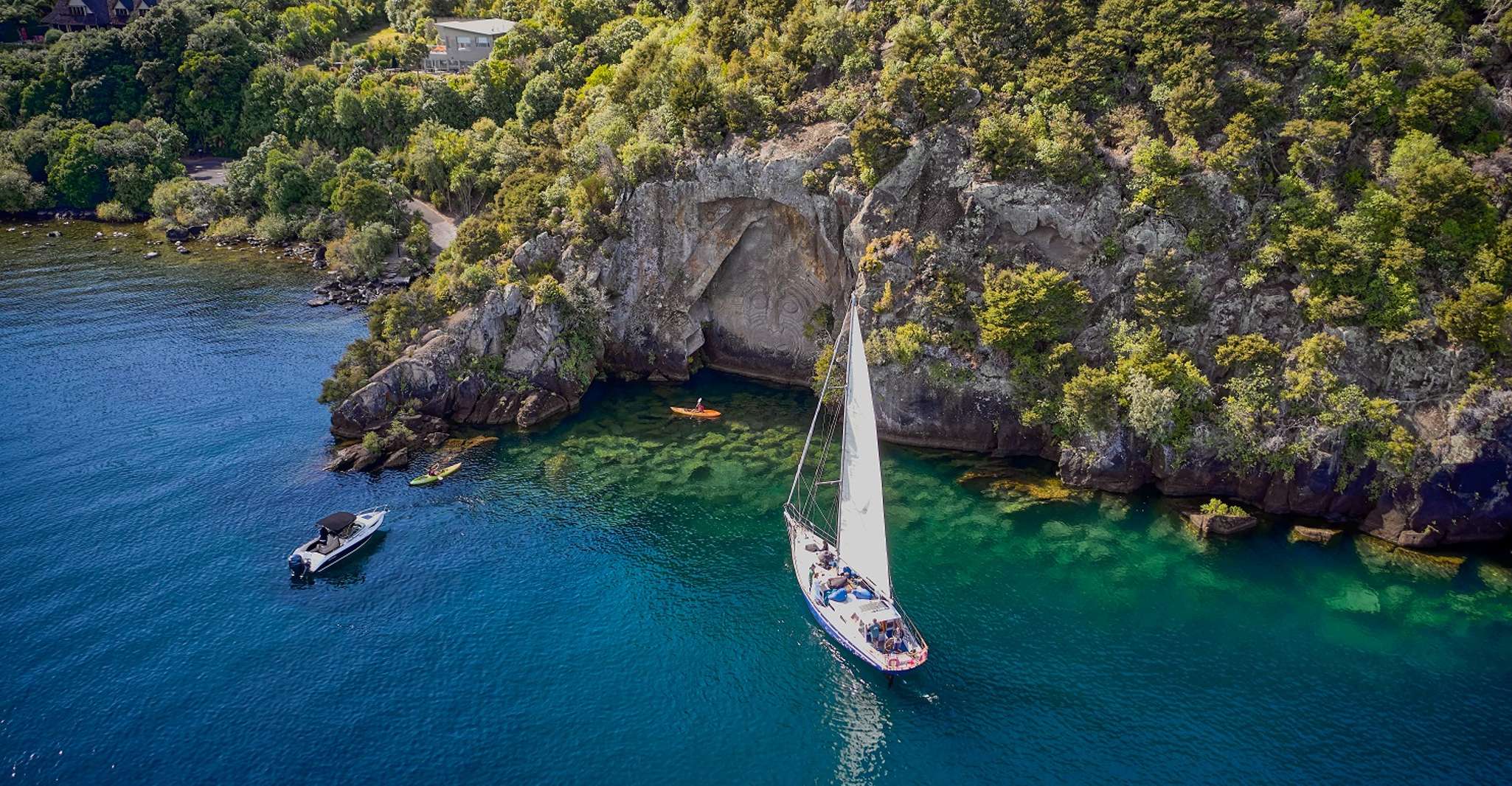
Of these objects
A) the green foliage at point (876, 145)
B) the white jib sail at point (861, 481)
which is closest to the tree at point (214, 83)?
the green foliage at point (876, 145)

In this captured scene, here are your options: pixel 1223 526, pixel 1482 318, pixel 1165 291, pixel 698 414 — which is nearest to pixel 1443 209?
pixel 1482 318

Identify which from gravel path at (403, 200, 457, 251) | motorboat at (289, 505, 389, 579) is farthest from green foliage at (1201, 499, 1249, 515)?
gravel path at (403, 200, 457, 251)

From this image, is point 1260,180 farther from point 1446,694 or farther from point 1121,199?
point 1446,694

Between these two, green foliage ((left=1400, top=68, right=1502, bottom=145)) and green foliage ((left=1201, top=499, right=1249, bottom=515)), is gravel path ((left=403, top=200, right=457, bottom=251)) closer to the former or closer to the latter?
green foliage ((left=1201, top=499, right=1249, bottom=515))

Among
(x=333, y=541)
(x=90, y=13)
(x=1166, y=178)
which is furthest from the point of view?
(x=90, y=13)

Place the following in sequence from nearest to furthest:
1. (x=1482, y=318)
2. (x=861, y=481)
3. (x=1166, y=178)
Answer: (x=861, y=481) → (x=1482, y=318) → (x=1166, y=178)

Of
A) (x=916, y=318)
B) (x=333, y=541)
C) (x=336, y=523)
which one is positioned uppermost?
(x=916, y=318)

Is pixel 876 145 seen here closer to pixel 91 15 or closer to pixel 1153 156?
pixel 1153 156
